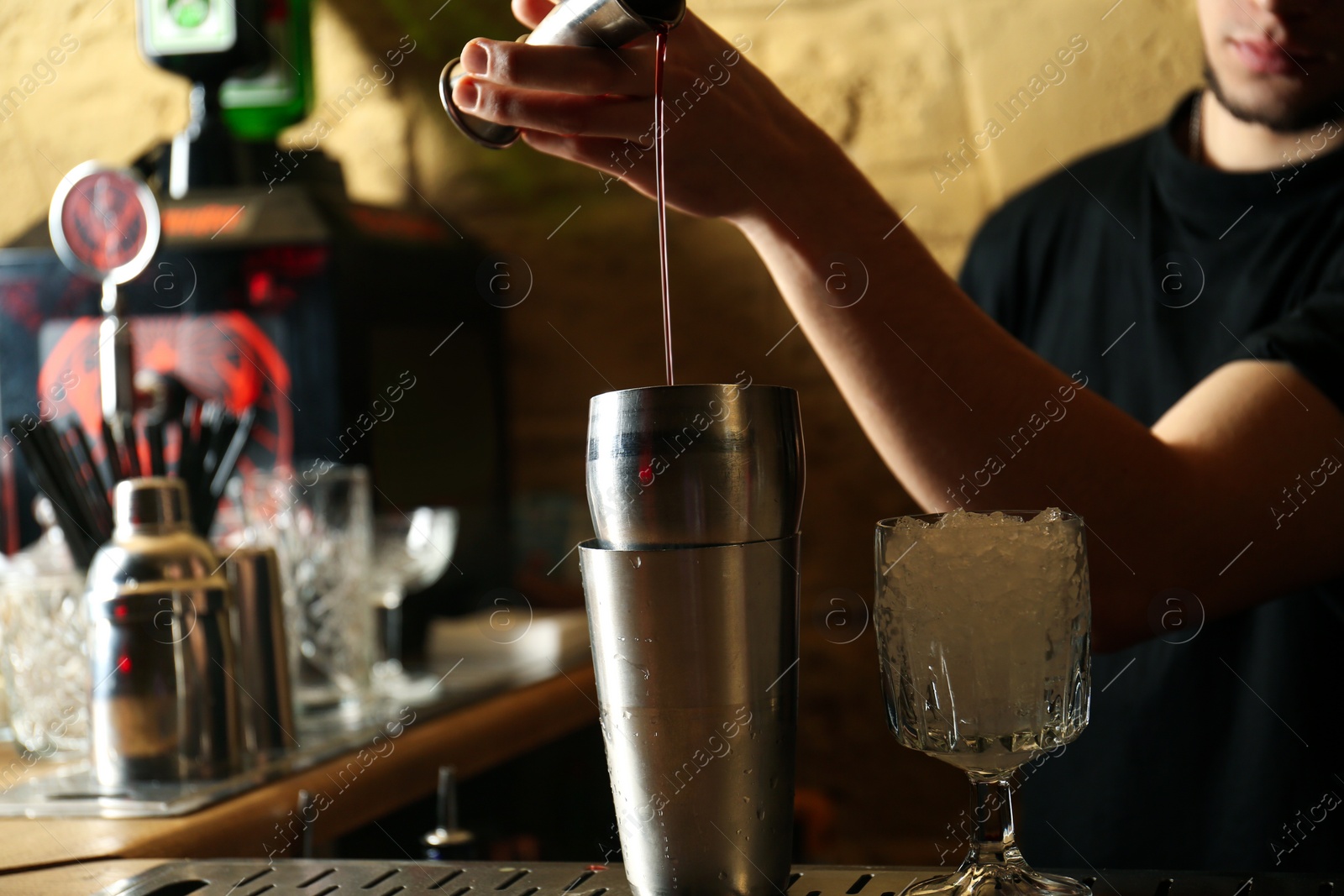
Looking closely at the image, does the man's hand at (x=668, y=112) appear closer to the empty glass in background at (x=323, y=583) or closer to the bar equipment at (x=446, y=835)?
the bar equipment at (x=446, y=835)

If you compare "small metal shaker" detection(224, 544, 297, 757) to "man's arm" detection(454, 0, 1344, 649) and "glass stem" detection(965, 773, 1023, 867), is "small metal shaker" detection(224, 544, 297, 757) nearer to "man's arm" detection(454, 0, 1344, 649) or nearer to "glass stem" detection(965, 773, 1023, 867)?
"man's arm" detection(454, 0, 1344, 649)

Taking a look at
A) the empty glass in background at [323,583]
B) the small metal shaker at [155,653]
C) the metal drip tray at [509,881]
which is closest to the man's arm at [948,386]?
the metal drip tray at [509,881]

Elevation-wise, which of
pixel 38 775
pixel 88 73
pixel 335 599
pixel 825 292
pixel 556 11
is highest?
pixel 88 73

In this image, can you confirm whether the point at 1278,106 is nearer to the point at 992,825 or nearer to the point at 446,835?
the point at 992,825

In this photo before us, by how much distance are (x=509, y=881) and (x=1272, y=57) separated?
40.2 inches

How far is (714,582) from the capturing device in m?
0.57

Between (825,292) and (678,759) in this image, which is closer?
(678,759)

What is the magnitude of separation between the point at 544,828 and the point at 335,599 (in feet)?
1.44

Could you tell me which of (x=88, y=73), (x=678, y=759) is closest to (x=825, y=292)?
(x=678, y=759)

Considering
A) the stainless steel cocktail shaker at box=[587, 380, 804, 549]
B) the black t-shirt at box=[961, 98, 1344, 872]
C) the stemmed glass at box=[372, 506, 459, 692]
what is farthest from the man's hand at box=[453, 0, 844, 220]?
the stemmed glass at box=[372, 506, 459, 692]

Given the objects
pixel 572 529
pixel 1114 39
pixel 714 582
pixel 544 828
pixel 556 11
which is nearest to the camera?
pixel 714 582

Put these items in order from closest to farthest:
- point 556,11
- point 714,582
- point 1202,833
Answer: point 714,582 → point 556,11 → point 1202,833

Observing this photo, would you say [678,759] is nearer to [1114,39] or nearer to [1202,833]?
[1202,833]

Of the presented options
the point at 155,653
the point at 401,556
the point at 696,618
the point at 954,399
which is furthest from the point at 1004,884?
the point at 401,556
